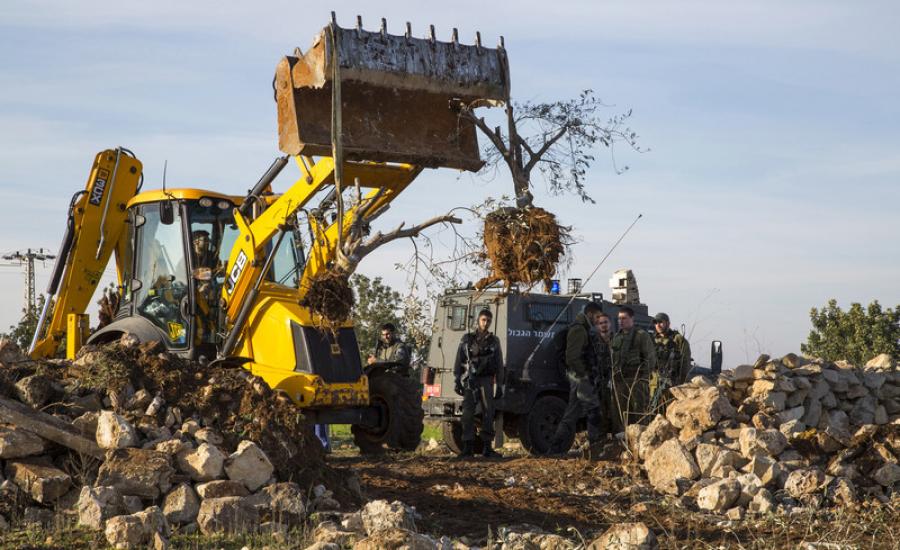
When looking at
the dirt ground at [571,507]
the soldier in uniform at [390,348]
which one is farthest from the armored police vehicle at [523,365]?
the dirt ground at [571,507]

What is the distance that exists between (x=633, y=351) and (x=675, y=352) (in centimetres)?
183

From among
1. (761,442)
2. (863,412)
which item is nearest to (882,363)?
(863,412)

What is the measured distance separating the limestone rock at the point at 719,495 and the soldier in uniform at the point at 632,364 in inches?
132

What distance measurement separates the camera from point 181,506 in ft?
26.8

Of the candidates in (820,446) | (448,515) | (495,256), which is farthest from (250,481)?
(820,446)

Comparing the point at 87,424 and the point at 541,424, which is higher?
the point at 87,424

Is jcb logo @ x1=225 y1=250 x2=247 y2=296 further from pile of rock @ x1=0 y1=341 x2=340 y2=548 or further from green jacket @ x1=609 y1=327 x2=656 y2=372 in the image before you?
green jacket @ x1=609 y1=327 x2=656 y2=372

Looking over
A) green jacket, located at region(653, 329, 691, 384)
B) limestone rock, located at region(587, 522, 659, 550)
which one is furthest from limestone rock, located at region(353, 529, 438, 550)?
green jacket, located at region(653, 329, 691, 384)

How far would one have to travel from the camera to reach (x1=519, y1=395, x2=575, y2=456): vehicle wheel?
1526 cm

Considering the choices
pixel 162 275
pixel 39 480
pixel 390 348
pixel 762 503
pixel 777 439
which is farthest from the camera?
pixel 390 348

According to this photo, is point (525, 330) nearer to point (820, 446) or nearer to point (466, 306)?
point (466, 306)

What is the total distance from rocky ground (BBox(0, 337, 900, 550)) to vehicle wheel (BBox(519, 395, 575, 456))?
7.41ft

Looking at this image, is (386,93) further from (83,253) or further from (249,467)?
(83,253)

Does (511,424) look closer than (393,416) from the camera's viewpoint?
No
